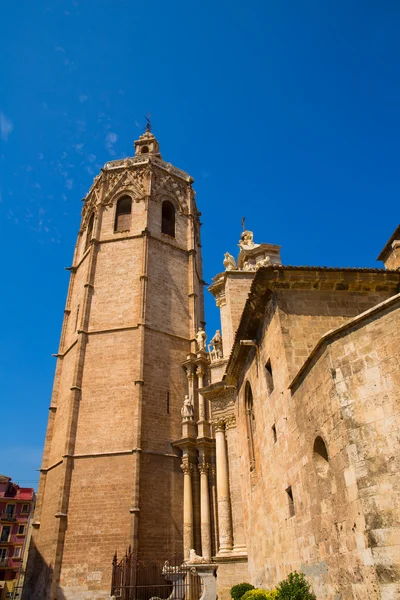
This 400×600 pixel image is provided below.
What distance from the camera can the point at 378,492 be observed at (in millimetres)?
5332

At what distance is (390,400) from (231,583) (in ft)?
31.6

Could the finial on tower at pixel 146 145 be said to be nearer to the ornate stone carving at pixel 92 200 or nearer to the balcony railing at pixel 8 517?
the ornate stone carving at pixel 92 200

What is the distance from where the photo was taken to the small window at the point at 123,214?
1056 inches

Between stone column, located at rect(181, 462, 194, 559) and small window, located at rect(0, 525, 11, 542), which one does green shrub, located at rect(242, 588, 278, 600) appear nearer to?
stone column, located at rect(181, 462, 194, 559)

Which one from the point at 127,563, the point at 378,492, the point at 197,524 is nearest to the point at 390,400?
the point at 378,492

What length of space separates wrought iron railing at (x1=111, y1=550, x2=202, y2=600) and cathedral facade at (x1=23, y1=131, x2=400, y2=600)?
756 millimetres

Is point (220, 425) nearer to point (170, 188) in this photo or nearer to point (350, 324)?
point (350, 324)

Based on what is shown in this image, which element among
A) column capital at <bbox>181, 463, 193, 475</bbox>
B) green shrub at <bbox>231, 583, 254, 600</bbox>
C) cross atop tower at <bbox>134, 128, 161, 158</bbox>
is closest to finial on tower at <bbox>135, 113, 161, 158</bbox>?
cross atop tower at <bbox>134, 128, 161, 158</bbox>

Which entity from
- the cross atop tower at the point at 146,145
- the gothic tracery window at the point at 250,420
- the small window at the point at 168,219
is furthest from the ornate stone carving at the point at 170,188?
the gothic tracery window at the point at 250,420

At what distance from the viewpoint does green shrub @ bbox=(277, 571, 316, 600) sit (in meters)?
6.75

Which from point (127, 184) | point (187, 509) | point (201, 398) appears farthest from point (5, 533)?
point (127, 184)

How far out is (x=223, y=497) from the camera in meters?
15.0

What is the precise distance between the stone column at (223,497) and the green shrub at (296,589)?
6967 mm

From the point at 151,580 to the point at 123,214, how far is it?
62.6 ft
